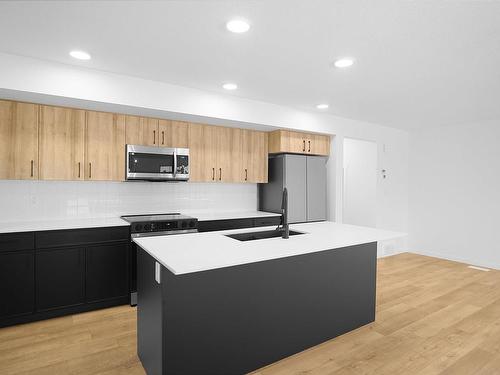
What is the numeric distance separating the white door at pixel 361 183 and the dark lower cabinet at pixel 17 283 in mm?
5120

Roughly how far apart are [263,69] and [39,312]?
3.28 meters

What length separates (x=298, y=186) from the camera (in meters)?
4.86

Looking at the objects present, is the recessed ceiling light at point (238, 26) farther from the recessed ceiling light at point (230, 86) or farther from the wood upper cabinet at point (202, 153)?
the wood upper cabinet at point (202, 153)

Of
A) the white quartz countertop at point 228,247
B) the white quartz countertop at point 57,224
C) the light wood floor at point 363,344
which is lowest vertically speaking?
the light wood floor at point 363,344

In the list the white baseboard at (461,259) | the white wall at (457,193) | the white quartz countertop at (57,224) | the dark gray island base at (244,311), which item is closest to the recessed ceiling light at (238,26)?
the dark gray island base at (244,311)

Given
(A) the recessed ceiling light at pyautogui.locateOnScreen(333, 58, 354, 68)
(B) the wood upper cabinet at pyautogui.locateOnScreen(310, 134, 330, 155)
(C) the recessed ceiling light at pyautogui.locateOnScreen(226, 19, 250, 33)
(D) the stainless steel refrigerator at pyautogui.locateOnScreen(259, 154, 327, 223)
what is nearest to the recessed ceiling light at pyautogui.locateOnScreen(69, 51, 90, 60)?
(C) the recessed ceiling light at pyautogui.locateOnScreen(226, 19, 250, 33)

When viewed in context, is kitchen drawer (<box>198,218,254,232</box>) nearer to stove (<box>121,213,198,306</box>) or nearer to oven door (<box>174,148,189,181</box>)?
stove (<box>121,213,198,306</box>)

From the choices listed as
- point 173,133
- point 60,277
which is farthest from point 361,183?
point 60,277

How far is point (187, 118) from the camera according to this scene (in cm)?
398

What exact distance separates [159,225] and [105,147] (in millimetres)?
1104

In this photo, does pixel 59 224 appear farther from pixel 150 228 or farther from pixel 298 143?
pixel 298 143

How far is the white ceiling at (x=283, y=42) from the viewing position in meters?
2.06

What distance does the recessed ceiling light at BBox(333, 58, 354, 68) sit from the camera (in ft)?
9.39

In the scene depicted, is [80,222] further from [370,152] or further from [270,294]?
[370,152]
